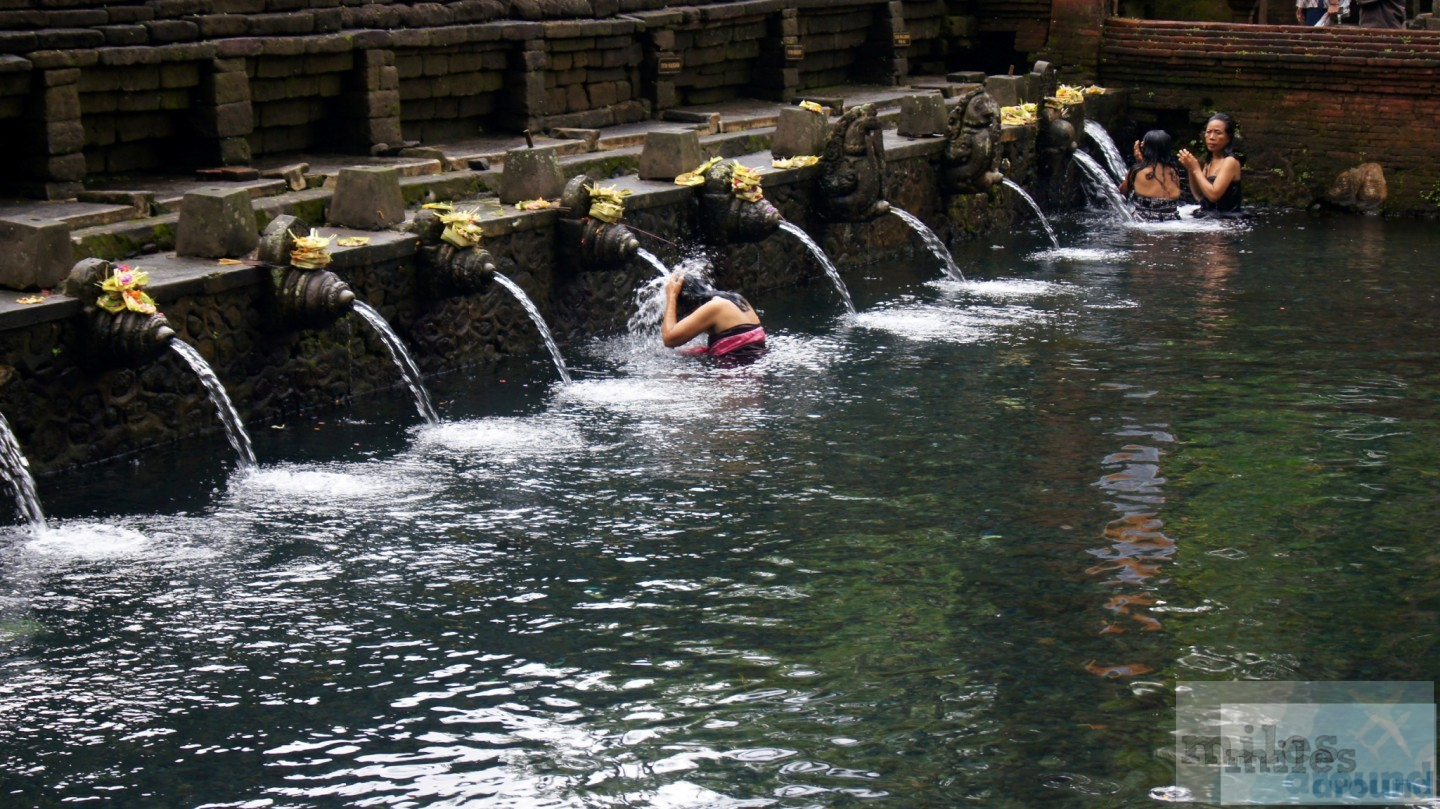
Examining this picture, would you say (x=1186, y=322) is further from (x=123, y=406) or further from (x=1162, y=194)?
(x=123, y=406)

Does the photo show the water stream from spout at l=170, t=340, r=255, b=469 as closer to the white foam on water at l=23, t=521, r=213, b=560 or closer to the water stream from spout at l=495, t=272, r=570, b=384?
the white foam on water at l=23, t=521, r=213, b=560

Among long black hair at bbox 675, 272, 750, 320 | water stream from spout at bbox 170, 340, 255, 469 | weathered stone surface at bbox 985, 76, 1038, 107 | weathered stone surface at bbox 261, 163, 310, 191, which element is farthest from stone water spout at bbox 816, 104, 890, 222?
water stream from spout at bbox 170, 340, 255, 469

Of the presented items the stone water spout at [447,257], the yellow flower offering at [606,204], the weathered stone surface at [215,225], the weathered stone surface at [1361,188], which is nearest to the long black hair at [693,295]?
the yellow flower offering at [606,204]

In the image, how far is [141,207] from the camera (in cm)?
1207

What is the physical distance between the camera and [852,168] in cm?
1605

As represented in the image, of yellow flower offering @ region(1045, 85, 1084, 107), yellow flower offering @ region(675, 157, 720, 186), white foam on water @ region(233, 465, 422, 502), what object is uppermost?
yellow flower offering @ region(1045, 85, 1084, 107)

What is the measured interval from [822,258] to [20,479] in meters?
7.83

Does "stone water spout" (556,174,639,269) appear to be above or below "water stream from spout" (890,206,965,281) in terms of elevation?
above

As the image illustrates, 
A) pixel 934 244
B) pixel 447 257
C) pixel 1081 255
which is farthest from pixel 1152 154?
pixel 447 257

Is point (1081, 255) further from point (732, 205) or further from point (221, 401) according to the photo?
point (221, 401)

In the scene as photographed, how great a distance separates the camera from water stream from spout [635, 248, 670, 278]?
13766mm

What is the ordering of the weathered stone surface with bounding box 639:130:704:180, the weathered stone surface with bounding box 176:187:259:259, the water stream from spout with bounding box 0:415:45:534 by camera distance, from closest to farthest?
the water stream from spout with bounding box 0:415:45:534 → the weathered stone surface with bounding box 176:187:259:259 → the weathered stone surface with bounding box 639:130:704:180

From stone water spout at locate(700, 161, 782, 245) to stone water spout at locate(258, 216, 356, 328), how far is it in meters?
4.35

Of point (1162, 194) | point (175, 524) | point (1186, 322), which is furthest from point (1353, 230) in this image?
point (175, 524)
